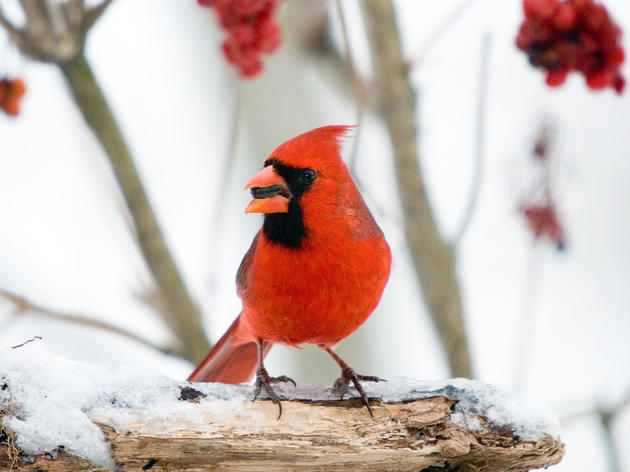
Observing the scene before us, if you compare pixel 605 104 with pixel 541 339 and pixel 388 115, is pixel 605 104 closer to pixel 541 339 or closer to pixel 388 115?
pixel 541 339

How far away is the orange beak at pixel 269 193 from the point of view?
180cm

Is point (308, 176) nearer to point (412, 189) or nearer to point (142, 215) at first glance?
point (142, 215)

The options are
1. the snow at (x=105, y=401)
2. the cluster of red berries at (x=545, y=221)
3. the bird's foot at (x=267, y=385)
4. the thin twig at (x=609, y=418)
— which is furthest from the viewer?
the cluster of red berries at (x=545, y=221)

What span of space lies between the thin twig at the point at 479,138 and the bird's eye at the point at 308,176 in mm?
635

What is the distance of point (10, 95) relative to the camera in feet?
7.09

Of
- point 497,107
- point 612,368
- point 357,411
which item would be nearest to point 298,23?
point 357,411

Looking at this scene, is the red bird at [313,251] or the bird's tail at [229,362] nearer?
the red bird at [313,251]

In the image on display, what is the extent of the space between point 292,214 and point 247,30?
1.75 ft

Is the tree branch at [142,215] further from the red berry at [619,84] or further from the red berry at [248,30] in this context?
the red berry at [619,84]

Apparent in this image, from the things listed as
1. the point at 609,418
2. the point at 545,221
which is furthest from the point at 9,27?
the point at 609,418

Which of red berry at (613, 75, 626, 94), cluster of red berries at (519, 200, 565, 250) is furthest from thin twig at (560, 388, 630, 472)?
red berry at (613, 75, 626, 94)

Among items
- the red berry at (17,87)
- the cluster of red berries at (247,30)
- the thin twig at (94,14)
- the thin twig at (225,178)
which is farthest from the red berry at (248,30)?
the red berry at (17,87)

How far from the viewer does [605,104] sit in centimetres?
513

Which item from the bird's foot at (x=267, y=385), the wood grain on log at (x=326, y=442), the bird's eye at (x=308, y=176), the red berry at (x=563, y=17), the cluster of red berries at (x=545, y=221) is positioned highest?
the red berry at (x=563, y=17)
